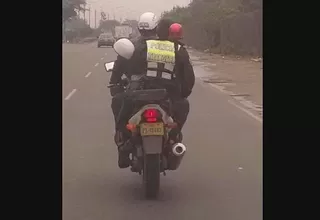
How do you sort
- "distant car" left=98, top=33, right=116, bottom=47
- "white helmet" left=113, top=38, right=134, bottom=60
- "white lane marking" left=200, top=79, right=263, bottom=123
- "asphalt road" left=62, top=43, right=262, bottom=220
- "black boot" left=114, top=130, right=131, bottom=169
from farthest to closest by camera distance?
"distant car" left=98, top=33, right=116, bottom=47
"white lane marking" left=200, top=79, right=263, bottom=123
"black boot" left=114, top=130, right=131, bottom=169
"white helmet" left=113, top=38, right=134, bottom=60
"asphalt road" left=62, top=43, right=262, bottom=220

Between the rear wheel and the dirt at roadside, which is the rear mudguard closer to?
the rear wheel

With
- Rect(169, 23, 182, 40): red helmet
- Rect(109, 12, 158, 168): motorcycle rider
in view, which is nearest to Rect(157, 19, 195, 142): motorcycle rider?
Rect(169, 23, 182, 40): red helmet

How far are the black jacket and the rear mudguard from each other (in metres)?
0.65

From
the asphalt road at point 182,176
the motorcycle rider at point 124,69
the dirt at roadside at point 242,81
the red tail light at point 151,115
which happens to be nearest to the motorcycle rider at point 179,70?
the motorcycle rider at point 124,69

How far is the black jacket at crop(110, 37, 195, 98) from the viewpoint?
6.57 m

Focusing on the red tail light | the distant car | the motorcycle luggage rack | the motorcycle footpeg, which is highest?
the distant car

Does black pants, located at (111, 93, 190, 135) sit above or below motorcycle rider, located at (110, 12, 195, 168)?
below

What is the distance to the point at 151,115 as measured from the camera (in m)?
6.29

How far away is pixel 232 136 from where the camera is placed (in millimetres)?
10930

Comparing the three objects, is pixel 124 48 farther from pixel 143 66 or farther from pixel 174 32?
pixel 174 32

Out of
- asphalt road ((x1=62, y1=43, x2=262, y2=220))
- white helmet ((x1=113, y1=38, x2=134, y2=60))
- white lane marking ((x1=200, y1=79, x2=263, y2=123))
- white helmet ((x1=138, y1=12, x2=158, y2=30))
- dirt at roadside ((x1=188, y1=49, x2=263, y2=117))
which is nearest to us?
asphalt road ((x1=62, y1=43, x2=262, y2=220))

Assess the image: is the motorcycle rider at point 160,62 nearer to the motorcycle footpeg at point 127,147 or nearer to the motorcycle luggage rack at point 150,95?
the motorcycle footpeg at point 127,147

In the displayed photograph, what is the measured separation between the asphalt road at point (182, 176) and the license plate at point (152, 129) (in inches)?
26.4
